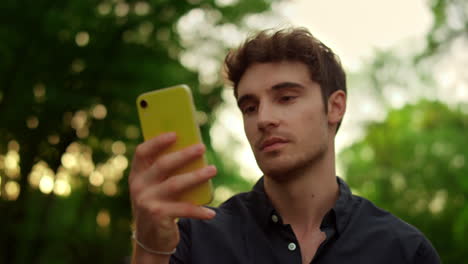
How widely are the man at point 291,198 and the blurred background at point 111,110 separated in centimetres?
60

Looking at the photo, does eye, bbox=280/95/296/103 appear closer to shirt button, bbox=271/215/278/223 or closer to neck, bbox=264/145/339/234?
neck, bbox=264/145/339/234

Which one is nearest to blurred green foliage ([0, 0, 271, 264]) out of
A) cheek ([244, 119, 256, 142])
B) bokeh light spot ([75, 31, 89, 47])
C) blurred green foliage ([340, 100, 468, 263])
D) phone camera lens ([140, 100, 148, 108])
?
bokeh light spot ([75, 31, 89, 47])

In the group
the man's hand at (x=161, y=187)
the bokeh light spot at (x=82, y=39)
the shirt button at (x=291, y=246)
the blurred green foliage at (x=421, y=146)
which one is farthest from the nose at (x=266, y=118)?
the blurred green foliage at (x=421, y=146)

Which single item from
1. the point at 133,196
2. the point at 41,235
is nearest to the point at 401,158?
the point at 41,235

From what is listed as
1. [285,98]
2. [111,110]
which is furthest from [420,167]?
[285,98]

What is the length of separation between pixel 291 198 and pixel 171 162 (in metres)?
1.16

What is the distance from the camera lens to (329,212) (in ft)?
9.31

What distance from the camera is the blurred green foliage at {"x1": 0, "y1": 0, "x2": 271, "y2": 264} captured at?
33.9ft

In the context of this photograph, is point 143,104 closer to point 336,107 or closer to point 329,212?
point 329,212

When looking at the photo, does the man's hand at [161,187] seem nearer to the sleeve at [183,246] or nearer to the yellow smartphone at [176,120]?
the yellow smartphone at [176,120]

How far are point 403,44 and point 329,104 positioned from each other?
21.1 metres

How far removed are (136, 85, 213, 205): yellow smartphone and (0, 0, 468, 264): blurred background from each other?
58.2 inches

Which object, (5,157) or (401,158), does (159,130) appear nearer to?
(5,157)

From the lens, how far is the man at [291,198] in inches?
105
